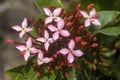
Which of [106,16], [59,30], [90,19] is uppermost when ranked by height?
[59,30]

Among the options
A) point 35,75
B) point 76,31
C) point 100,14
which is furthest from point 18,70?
point 100,14

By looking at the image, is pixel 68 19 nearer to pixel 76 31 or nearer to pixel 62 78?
pixel 76 31

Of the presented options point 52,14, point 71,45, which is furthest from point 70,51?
point 52,14

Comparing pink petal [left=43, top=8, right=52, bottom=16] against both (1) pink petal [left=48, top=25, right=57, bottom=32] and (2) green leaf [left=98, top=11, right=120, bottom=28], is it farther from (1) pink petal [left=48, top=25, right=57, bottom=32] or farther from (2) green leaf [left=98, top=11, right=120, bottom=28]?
(2) green leaf [left=98, top=11, right=120, bottom=28]

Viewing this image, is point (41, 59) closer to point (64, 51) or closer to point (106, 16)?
point (64, 51)

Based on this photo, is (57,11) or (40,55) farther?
(57,11)
